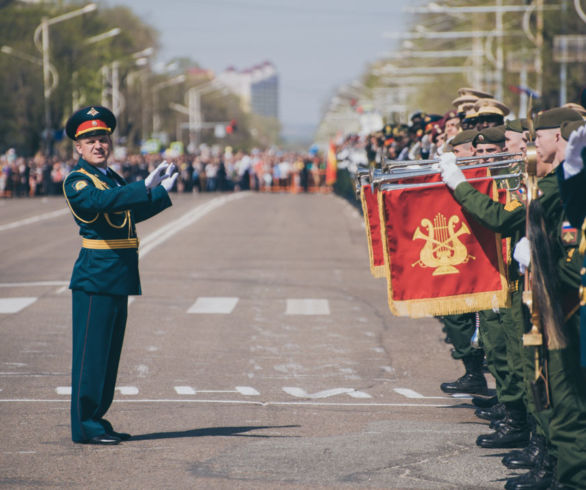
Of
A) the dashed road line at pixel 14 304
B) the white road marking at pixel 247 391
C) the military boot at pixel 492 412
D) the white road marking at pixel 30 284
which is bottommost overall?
the white road marking at pixel 30 284

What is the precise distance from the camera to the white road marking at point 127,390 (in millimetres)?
9438

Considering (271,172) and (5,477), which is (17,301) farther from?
(271,172)

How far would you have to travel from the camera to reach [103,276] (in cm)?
766

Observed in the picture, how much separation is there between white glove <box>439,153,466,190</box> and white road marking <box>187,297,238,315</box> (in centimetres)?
791

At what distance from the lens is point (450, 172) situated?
6902 millimetres

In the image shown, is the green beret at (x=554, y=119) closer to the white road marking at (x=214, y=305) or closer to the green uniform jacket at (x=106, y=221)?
the green uniform jacket at (x=106, y=221)

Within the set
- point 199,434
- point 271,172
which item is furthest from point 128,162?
point 199,434

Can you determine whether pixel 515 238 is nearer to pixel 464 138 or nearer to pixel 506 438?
pixel 506 438

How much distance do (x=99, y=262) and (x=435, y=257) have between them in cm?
201

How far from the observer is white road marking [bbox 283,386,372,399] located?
9398 millimetres

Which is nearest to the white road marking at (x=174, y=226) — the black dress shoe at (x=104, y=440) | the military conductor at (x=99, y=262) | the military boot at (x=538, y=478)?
the military conductor at (x=99, y=262)

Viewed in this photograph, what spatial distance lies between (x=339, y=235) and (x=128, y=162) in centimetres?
3025

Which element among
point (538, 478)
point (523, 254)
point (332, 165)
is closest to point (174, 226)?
point (332, 165)

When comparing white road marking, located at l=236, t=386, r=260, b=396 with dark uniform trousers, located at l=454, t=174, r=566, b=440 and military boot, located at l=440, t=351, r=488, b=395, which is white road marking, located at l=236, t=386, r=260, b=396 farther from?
dark uniform trousers, located at l=454, t=174, r=566, b=440
